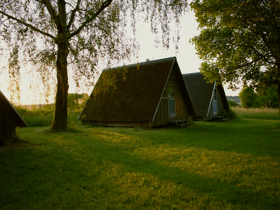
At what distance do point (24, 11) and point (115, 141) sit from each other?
7.04m

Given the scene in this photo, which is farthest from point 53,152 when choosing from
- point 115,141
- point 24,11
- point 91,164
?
point 24,11

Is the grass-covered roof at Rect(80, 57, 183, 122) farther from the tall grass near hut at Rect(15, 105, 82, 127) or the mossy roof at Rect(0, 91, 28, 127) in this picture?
the mossy roof at Rect(0, 91, 28, 127)

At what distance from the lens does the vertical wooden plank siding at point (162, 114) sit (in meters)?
15.2

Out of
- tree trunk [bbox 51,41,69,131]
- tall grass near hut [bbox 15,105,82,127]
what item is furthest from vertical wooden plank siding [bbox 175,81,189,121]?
tree trunk [bbox 51,41,69,131]

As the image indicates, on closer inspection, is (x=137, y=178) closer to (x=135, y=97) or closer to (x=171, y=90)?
(x=135, y=97)

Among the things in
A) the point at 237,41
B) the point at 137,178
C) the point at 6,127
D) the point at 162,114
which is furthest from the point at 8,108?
the point at 237,41

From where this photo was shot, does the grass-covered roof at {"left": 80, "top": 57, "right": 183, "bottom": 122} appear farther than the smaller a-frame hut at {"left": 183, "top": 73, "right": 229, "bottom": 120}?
No

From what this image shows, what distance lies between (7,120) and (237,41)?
14.6 m

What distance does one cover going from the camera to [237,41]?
587 inches

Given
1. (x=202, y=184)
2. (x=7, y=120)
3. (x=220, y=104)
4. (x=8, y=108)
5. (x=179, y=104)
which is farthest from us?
(x=220, y=104)

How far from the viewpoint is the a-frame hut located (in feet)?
49.1

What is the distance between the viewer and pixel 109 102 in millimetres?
16938

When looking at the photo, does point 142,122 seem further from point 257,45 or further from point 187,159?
point 257,45

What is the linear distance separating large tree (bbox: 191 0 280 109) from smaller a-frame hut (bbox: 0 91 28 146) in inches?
479
